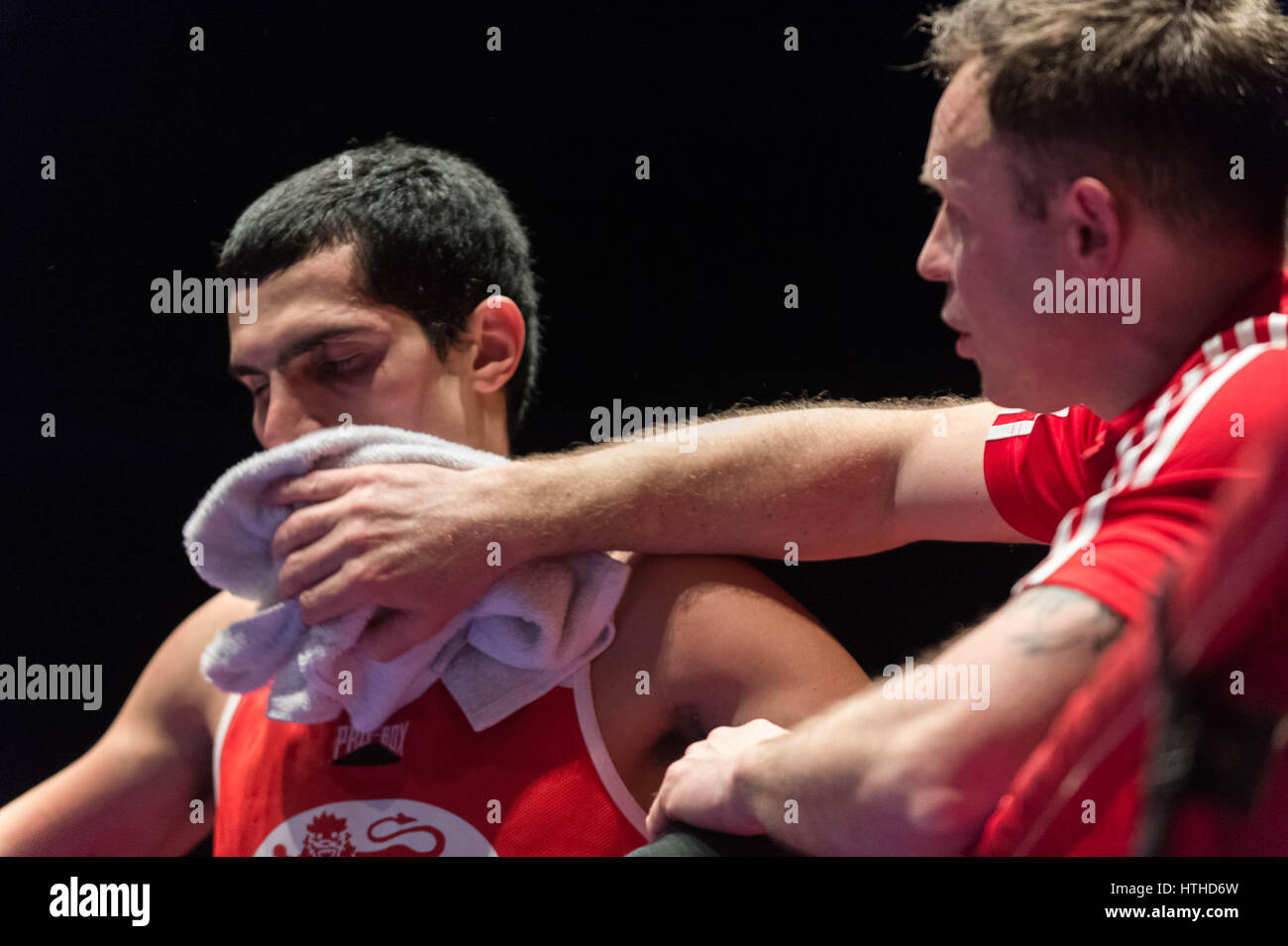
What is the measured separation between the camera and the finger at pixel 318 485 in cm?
102

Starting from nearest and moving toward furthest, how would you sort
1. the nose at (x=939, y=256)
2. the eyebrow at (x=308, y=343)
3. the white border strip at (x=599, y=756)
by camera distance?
the nose at (x=939, y=256), the white border strip at (x=599, y=756), the eyebrow at (x=308, y=343)

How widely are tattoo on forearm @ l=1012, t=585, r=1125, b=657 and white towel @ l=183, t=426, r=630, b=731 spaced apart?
0.45 metres

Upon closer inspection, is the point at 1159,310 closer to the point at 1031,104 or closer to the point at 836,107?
the point at 1031,104

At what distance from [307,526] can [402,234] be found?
35cm

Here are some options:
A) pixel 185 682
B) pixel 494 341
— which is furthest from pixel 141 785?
pixel 494 341

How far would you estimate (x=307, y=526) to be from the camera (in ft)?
3.34

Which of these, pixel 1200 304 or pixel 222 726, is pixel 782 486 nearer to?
pixel 1200 304

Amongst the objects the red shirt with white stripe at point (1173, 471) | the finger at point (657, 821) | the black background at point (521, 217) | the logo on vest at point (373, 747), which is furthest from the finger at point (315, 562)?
the red shirt with white stripe at point (1173, 471)

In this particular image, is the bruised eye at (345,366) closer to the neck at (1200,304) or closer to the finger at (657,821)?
the finger at (657,821)

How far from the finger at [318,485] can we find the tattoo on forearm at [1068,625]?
1.97 ft

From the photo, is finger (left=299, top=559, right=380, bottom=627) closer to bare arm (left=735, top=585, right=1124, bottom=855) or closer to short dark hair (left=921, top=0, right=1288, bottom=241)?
bare arm (left=735, top=585, right=1124, bottom=855)

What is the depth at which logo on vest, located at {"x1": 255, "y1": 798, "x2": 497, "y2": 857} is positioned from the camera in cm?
100

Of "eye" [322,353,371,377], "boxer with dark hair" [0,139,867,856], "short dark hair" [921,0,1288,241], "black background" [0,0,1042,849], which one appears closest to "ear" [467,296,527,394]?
"boxer with dark hair" [0,139,867,856]

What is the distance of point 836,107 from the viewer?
1391 millimetres
